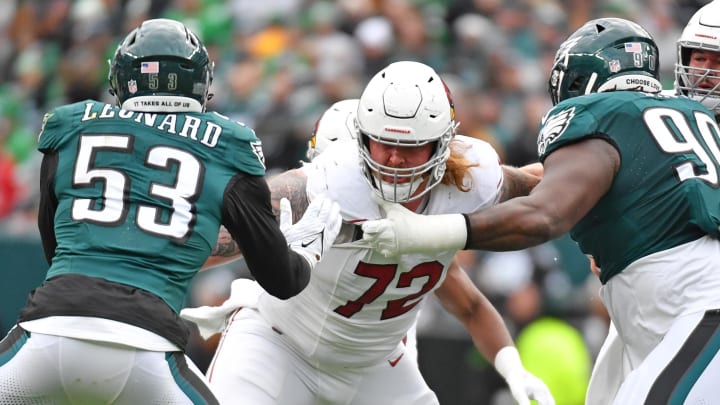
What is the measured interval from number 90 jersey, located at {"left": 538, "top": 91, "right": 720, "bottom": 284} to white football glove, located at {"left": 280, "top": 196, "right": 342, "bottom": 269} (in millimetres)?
787

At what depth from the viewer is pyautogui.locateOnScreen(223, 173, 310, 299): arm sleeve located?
4.21 metres

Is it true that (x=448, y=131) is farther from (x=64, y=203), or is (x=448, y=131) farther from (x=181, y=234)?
(x=64, y=203)

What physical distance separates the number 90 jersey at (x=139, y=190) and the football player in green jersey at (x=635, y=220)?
57cm

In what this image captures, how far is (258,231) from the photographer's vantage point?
4.23 metres

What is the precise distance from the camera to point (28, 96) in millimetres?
12102

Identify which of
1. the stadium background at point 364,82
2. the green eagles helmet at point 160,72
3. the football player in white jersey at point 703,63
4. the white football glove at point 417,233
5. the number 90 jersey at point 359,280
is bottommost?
the stadium background at point 364,82

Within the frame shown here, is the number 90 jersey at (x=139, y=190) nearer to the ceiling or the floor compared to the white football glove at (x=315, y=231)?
nearer to the ceiling

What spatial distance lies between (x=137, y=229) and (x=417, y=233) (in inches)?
36.3

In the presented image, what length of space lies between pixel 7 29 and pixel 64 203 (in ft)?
30.2

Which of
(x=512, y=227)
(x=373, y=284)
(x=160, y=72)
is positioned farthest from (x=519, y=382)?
(x=160, y=72)

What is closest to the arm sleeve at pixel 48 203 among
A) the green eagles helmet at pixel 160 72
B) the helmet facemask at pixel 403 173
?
the green eagles helmet at pixel 160 72

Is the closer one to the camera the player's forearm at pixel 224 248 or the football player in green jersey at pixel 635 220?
the football player in green jersey at pixel 635 220

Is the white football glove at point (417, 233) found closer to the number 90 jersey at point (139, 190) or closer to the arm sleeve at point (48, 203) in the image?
the number 90 jersey at point (139, 190)

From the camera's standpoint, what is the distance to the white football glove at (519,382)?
4.96 m
